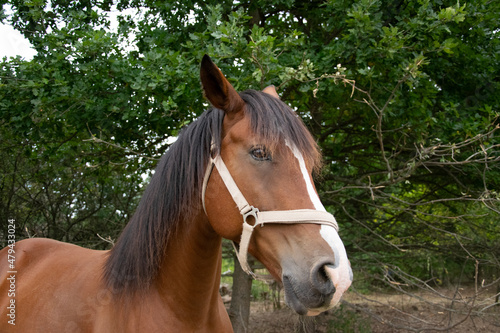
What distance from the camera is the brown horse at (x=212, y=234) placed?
1428 mm

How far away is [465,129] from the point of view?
3.79m

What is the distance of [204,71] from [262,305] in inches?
293

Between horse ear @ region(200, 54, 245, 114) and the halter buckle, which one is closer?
the halter buckle

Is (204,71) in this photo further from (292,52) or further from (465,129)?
(465,129)

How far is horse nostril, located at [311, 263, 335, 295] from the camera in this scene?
4.33 feet

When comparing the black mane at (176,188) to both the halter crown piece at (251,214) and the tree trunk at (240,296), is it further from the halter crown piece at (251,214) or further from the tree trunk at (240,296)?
the tree trunk at (240,296)

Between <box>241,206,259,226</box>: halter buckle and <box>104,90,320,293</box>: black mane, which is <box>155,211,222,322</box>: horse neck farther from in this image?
<box>241,206,259,226</box>: halter buckle

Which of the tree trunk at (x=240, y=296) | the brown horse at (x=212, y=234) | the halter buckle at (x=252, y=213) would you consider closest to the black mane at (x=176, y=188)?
the brown horse at (x=212, y=234)

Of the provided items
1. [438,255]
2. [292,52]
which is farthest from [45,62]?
[438,255]

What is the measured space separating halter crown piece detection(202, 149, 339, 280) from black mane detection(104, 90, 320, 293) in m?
0.10

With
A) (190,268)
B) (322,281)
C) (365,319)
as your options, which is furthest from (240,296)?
(322,281)

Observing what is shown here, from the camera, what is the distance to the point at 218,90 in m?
1.70

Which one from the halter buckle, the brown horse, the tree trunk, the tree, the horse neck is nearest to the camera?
the brown horse

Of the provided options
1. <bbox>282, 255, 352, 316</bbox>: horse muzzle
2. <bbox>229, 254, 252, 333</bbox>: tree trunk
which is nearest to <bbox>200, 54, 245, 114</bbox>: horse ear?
<bbox>282, 255, 352, 316</bbox>: horse muzzle
